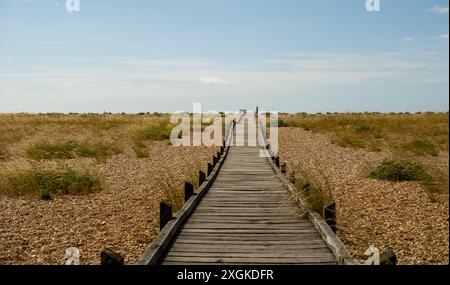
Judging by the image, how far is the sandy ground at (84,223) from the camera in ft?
22.2

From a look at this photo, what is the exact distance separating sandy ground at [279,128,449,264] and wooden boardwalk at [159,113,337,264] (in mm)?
925

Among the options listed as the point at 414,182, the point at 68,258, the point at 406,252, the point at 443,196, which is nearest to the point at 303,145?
the point at 414,182

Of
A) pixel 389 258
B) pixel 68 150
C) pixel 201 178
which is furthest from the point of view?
pixel 68 150

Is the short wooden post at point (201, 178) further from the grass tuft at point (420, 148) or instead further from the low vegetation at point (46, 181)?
the grass tuft at point (420, 148)

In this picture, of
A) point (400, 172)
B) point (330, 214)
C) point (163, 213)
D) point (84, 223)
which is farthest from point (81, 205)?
point (400, 172)

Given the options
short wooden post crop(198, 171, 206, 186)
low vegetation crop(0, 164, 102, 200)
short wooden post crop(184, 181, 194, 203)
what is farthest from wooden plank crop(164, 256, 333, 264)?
low vegetation crop(0, 164, 102, 200)

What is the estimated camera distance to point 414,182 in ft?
40.1

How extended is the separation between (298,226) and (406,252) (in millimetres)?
1810

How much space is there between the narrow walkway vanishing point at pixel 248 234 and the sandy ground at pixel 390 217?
83 centimetres

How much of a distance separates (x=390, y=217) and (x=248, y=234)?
4.02 m

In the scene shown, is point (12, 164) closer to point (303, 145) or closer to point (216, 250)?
point (216, 250)

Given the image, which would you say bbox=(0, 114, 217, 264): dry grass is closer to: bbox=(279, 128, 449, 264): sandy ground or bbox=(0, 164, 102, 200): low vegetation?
bbox=(0, 164, 102, 200): low vegetation

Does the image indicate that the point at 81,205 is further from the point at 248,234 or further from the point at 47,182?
the point at 248,234

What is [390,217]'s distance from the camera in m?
8.58
